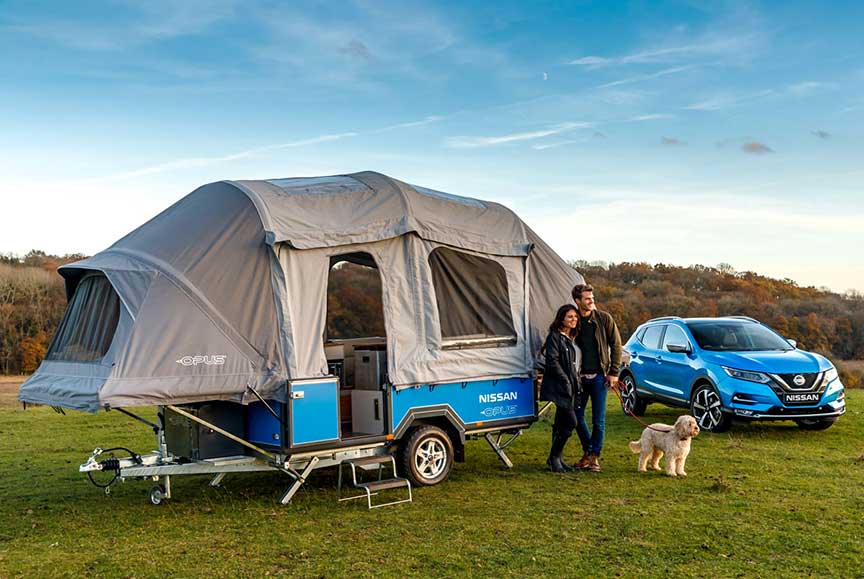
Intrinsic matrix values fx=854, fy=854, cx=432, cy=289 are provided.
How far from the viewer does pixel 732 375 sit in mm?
12805

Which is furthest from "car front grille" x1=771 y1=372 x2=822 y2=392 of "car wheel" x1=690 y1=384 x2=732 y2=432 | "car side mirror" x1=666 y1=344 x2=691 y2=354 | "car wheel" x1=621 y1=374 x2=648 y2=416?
"car wheel" x1=621 y1=374 x2=648 y2=416

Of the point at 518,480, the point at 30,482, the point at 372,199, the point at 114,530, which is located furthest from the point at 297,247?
the point at 30,482

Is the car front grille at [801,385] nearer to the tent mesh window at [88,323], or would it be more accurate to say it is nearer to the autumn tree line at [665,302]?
the tent mesh window at [88,323]

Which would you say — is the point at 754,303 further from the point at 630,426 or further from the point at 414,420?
the point at 414,420

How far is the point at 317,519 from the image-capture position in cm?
810

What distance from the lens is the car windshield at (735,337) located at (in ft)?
44.7

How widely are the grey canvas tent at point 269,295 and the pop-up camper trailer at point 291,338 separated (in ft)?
0.05

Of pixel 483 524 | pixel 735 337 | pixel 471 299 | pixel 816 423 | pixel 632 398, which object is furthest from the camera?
pixel 632 398

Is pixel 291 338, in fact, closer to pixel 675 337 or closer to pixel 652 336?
pixel 675 337

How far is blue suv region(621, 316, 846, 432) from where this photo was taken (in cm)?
1253

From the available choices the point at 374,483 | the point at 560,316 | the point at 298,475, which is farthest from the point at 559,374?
the point at 298,475

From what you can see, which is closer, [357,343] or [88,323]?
[88,323]

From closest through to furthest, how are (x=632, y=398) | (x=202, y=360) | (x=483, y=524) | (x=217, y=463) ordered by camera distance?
(x=483, y=524), (x=202, y=360), (x=217, y=463), (x=632, y=398)

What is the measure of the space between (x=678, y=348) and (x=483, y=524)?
7.28 meters
